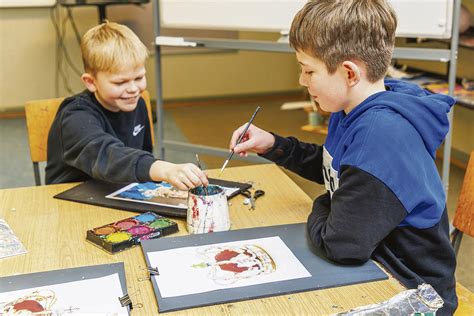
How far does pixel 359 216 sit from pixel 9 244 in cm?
68

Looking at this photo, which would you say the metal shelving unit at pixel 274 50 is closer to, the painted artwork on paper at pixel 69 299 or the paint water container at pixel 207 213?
the paint water container at pixel 207 213

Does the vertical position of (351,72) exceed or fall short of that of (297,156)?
it exceeds it

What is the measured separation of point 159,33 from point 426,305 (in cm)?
228

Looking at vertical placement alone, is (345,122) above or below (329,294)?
above

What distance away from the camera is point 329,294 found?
3.26ft

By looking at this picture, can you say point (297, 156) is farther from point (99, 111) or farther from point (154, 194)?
point (99, 111)

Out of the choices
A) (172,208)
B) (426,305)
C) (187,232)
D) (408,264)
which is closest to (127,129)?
(172,208)

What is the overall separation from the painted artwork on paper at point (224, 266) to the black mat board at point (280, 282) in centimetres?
1

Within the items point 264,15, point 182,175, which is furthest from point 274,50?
point 182,175

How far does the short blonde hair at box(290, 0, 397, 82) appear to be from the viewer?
115 cm

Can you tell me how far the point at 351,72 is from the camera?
117cm

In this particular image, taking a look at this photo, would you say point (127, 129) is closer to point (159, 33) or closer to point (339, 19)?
point (339, 19)

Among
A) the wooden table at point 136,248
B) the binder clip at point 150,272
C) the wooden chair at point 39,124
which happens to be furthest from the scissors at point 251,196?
the wooden chair at point 39,124

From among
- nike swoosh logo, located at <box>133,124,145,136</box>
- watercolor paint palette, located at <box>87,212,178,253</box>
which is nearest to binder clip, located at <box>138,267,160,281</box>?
watercolor paint palette, located at <box>87,212,178,253</box>
